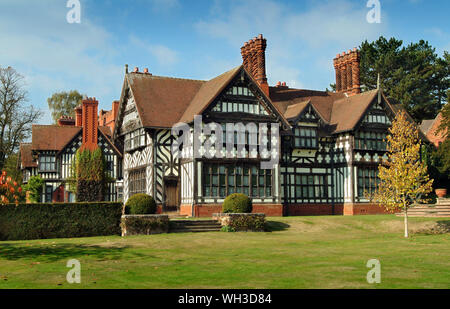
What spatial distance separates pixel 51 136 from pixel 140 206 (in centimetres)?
2746

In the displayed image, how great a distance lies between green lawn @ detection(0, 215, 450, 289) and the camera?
12.4m

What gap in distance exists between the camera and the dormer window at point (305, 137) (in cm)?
3760

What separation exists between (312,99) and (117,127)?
15232 mm

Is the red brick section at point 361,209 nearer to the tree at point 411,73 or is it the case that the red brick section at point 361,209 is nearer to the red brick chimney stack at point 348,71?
the red brick chimney stack at point 348,71

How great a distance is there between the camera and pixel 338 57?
45.5 metres

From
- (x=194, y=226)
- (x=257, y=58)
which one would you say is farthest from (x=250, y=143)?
(x=194, y=226)

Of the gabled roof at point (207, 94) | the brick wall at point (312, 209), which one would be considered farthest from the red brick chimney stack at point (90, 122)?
the brick wall at point (312, 209)

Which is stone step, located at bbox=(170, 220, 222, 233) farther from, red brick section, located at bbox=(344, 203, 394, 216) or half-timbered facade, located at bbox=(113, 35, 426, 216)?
red brick section, located at bbox=(344, 203, 394, 216)

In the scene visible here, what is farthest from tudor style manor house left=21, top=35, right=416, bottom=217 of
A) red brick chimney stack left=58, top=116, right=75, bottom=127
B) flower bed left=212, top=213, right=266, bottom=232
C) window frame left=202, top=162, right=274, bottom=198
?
red brick chimney stack left=58, top=116, right=75, bottom=127

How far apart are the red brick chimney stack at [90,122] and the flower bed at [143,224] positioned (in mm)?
22377

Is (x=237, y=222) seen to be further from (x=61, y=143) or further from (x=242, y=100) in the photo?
(x=61, y=143)

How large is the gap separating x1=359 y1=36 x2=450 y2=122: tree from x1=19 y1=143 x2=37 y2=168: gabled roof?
40.8 m

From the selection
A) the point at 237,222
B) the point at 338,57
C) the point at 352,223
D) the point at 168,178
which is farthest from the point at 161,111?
the point at 338,57
